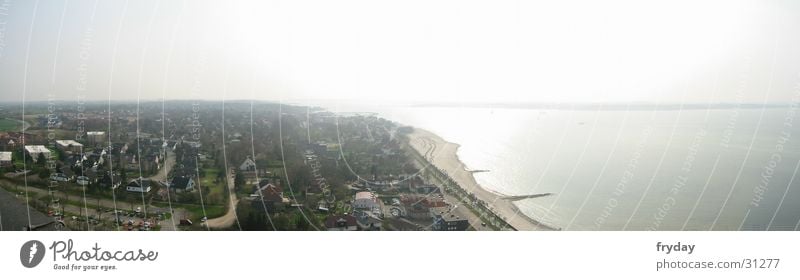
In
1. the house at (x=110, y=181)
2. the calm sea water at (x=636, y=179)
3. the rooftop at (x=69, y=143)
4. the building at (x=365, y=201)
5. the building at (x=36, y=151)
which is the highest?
the rooftop at (x=69, y=143)

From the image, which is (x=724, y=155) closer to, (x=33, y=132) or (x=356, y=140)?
(x=356, y=140)

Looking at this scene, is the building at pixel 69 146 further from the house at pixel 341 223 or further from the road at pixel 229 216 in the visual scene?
the house at pixel 341 223

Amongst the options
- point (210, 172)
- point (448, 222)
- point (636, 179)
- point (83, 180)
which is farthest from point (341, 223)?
point (636, 179)

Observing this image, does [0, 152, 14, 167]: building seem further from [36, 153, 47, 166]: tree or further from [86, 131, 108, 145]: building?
[86, 131, 108, 145]: building

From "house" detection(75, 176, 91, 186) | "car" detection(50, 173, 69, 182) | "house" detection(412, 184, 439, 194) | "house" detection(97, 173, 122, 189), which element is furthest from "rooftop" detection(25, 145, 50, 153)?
"house" detection(412, 184, 439, 194)

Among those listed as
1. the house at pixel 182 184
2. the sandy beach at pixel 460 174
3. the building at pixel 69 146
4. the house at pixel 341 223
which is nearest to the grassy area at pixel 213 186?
the house at pixel 182 184

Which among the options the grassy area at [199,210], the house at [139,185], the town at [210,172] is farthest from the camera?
the house at [139,185]
